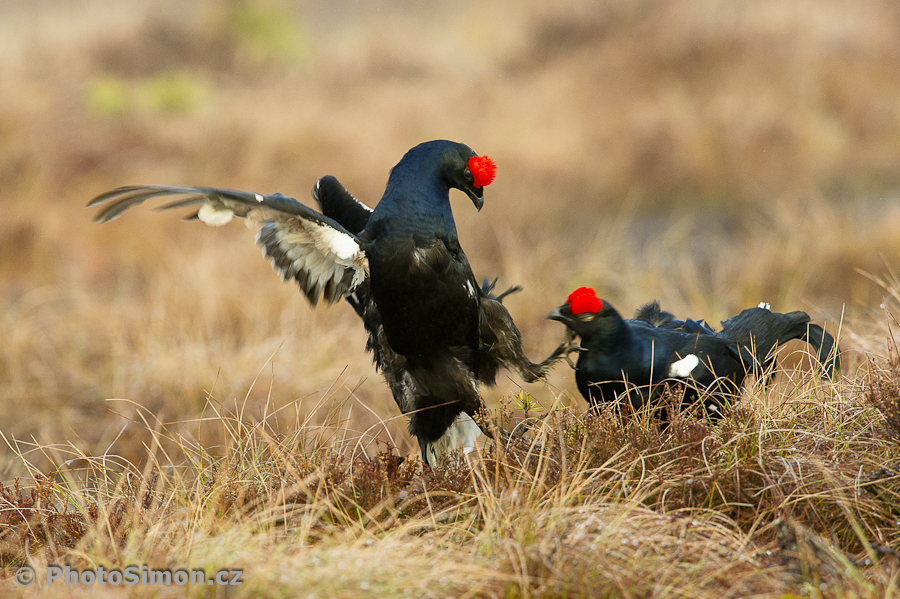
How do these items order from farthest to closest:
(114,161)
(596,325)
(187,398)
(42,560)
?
(114,161)
(187,398)
(596,325)
(42,560)

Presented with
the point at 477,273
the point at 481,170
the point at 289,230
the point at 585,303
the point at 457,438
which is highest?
the point at 481,170

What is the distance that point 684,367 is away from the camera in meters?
2.93

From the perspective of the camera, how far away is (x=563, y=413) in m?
2.77

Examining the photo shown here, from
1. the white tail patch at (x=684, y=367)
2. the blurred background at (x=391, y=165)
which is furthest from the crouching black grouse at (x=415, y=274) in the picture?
the blurred background at (x=391, y=165)

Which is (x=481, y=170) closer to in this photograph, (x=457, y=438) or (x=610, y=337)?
(x=610, y=337)

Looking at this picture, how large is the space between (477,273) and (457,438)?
4.23m

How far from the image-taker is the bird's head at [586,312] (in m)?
2.95

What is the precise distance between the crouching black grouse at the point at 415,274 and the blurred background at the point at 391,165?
0.78 m

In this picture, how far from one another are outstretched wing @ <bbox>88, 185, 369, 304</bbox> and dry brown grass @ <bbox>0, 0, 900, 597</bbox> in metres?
0.50

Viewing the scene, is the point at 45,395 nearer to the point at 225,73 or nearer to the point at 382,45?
the point at 225,73

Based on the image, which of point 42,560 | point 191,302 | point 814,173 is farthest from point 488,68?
point 42,560

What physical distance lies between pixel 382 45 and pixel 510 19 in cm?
245

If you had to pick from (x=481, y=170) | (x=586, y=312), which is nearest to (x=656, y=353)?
(x=586, y=312)

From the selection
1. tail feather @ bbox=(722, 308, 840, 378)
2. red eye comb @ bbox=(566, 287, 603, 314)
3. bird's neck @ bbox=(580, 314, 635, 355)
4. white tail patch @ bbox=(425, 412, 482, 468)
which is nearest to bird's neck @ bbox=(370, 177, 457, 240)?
red eye comb @ bbox=(566, 287, 603, 314)
